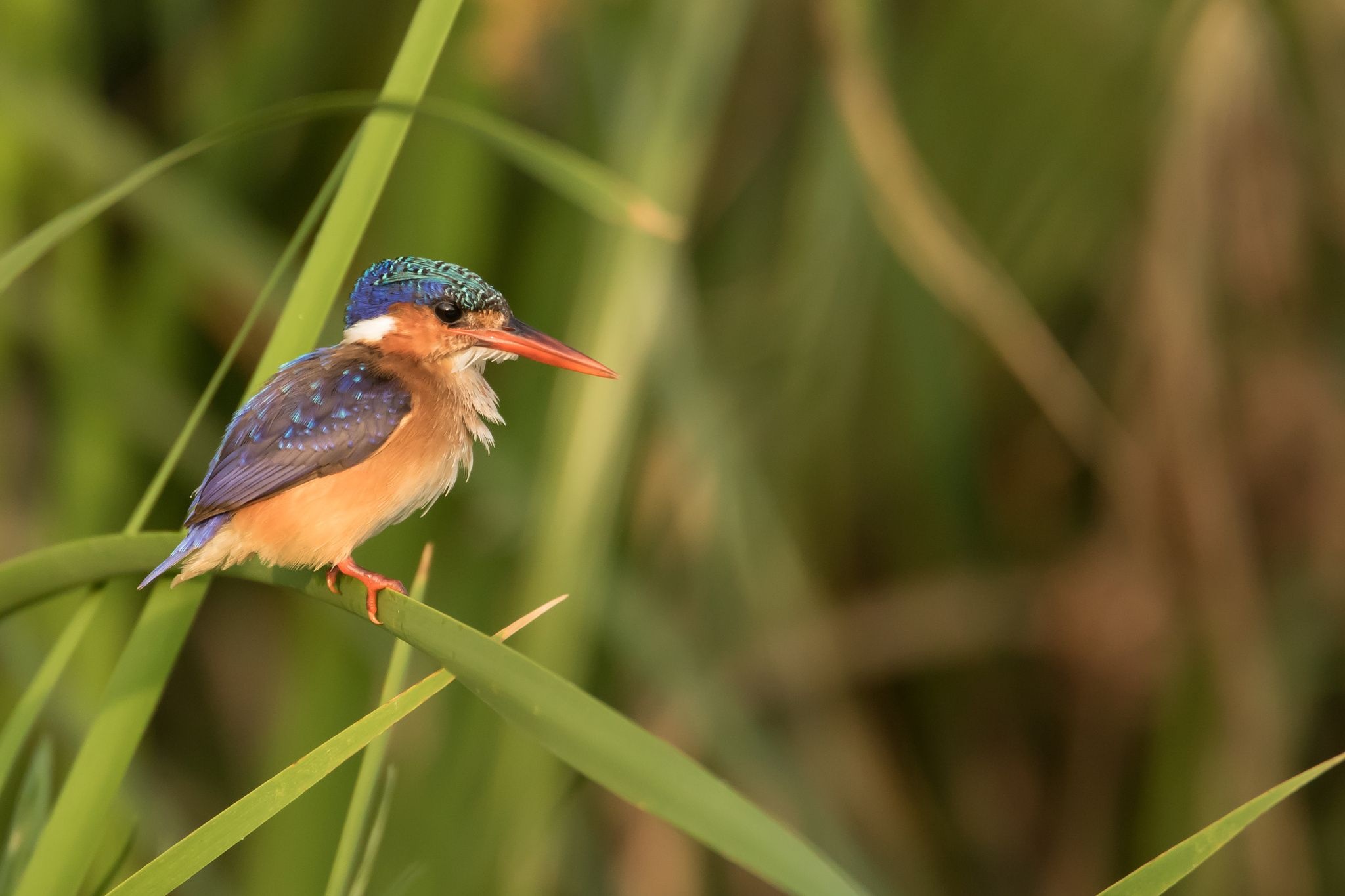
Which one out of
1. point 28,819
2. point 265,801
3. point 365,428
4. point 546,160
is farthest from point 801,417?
A: point 265,801

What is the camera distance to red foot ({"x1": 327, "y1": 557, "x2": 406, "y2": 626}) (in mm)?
953

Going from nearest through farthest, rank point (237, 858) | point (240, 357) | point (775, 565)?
point (775, 565)
point (240, 357)
point (237, 858)

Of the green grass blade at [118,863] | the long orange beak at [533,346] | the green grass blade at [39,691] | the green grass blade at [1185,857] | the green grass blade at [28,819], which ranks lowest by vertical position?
the green grass blade at [1185,857]

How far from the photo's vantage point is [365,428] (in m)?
1.19

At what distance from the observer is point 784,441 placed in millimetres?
2328

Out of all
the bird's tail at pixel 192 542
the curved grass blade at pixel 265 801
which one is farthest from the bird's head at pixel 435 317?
the curved grass blade at pixel 265 801

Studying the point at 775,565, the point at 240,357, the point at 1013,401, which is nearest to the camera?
the point at 775,565

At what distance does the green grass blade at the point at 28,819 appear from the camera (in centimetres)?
117

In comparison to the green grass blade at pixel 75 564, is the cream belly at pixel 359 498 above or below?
above

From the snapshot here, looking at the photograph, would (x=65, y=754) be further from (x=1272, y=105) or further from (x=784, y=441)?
(x=1272, y=105)

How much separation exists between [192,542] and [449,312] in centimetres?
36

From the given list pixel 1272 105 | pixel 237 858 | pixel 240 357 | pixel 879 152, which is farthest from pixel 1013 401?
pixel 237 858

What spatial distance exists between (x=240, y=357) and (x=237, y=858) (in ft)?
3.38

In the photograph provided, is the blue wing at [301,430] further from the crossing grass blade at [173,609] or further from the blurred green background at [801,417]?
the blurred green background at [801,417]
